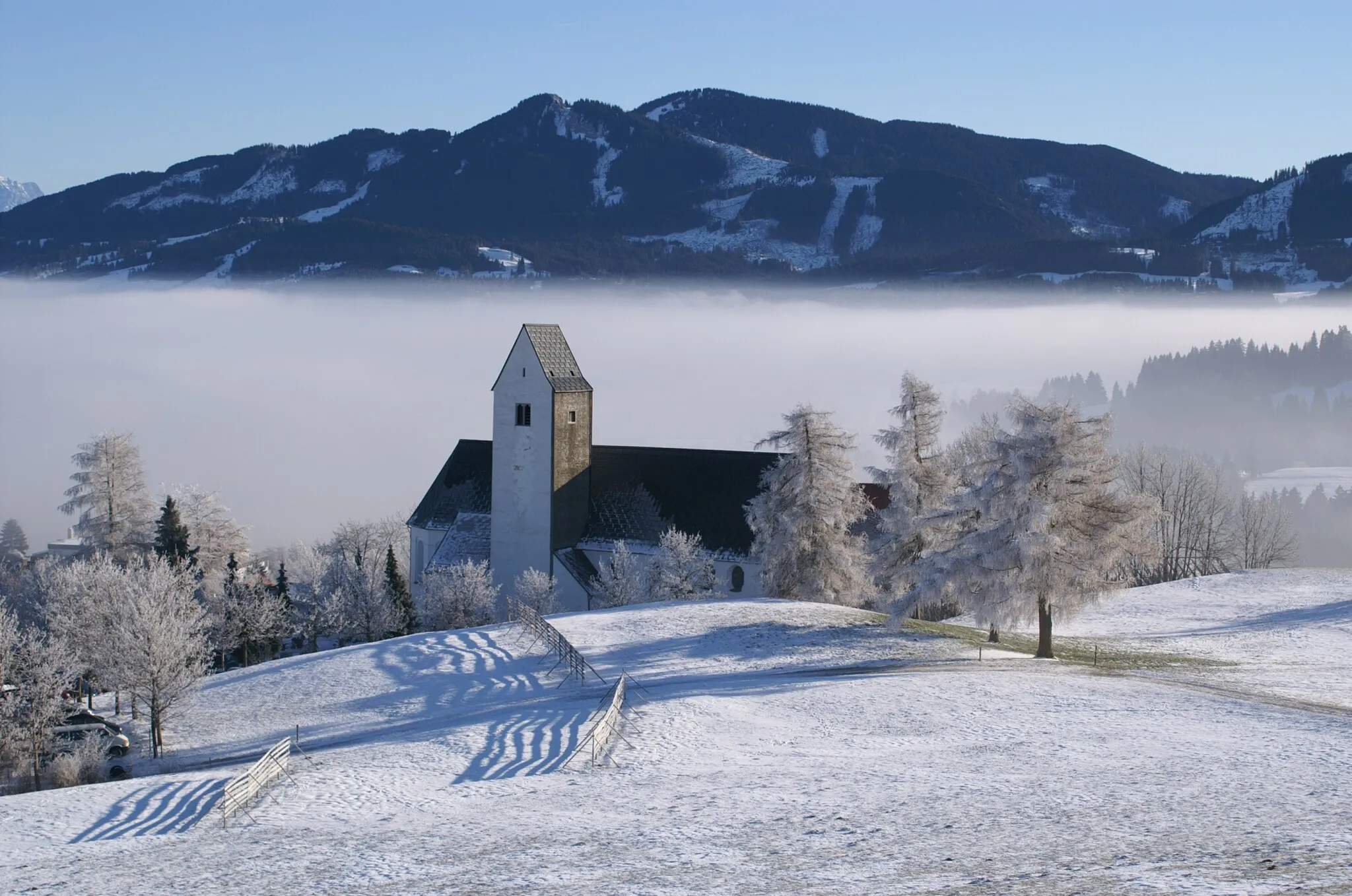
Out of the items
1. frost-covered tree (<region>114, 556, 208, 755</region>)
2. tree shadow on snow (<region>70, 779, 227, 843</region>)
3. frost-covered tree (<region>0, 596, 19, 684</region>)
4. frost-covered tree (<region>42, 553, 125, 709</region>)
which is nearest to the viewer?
tree shadow on snow (<region>70, 779, 227, 843</region>)

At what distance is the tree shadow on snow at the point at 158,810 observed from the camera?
24.0 meters

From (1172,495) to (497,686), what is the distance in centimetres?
6263

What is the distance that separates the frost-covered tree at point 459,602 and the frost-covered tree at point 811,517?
13.2 meters

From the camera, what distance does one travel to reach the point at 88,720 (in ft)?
125

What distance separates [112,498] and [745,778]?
2452 inches

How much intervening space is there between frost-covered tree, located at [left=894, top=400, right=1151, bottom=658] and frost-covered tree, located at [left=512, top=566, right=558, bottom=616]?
865 inches

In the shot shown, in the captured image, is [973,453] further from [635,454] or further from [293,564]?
[293,564]

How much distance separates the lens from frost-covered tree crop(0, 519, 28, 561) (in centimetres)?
14175

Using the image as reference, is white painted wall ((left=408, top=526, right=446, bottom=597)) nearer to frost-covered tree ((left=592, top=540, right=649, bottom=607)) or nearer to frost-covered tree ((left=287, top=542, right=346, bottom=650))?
frost-covered tree ((left=287, top=542, right=346, bottom=650))

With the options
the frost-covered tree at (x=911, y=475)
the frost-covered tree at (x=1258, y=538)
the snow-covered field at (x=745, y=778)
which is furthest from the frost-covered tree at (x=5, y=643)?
the frost-covered tree at (x=1258, y=538)

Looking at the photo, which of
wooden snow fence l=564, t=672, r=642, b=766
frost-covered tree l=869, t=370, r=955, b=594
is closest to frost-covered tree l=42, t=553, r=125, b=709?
wooden snow fence l=564, t=672, r=642, b=766

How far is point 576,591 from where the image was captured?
59.7 meters

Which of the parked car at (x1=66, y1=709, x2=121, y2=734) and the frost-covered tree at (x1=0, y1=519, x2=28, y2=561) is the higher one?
the parked car at (x1=66, y1=709, x2=121, y2=734)

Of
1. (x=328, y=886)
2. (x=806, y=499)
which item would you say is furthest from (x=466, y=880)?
(x=806, y=499)
